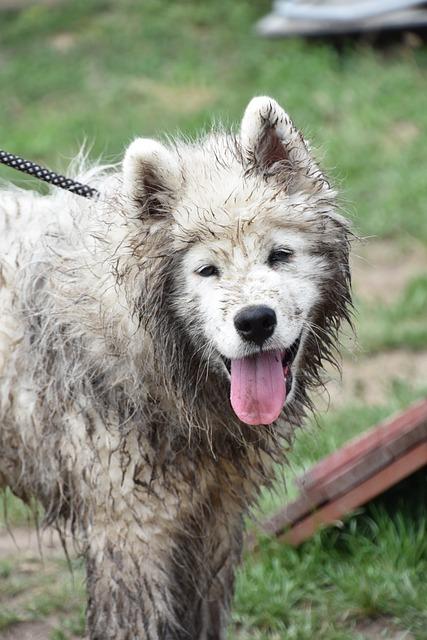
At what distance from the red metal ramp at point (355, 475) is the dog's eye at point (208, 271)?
1.57 m

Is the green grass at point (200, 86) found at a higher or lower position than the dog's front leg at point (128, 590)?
higher

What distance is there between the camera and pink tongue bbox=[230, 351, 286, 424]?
11.0ft

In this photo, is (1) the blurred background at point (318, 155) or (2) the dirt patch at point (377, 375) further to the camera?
(2) the dirt patch at point (377, 375)

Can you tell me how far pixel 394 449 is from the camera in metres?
4.62

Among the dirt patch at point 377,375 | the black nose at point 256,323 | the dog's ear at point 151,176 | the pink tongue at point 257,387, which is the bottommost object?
the dirt patch at point 377,375

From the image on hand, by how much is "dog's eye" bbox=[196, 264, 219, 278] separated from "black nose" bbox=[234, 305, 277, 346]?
18 centimetres

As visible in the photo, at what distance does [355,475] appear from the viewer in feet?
15.5

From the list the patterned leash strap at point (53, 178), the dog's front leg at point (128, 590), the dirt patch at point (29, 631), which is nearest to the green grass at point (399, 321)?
the dirt patch at point (29, 631)

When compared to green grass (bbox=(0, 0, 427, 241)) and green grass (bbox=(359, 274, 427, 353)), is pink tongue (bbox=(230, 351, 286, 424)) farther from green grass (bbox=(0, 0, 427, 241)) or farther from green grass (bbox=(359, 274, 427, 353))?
green grass (bbox=(0, 0, 427, 241))

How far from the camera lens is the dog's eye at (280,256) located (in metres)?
3.31

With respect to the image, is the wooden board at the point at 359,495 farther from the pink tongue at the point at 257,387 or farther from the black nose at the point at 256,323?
the black nose at the point at 256,323

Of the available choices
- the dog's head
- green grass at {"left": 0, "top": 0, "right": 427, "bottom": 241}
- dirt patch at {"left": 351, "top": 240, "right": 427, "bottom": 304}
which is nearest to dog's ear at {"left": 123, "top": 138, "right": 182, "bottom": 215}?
the dog's head

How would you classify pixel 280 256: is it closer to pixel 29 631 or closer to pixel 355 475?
pixel 355 475

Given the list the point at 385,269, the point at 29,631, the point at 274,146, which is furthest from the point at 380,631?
the point at 385,269
